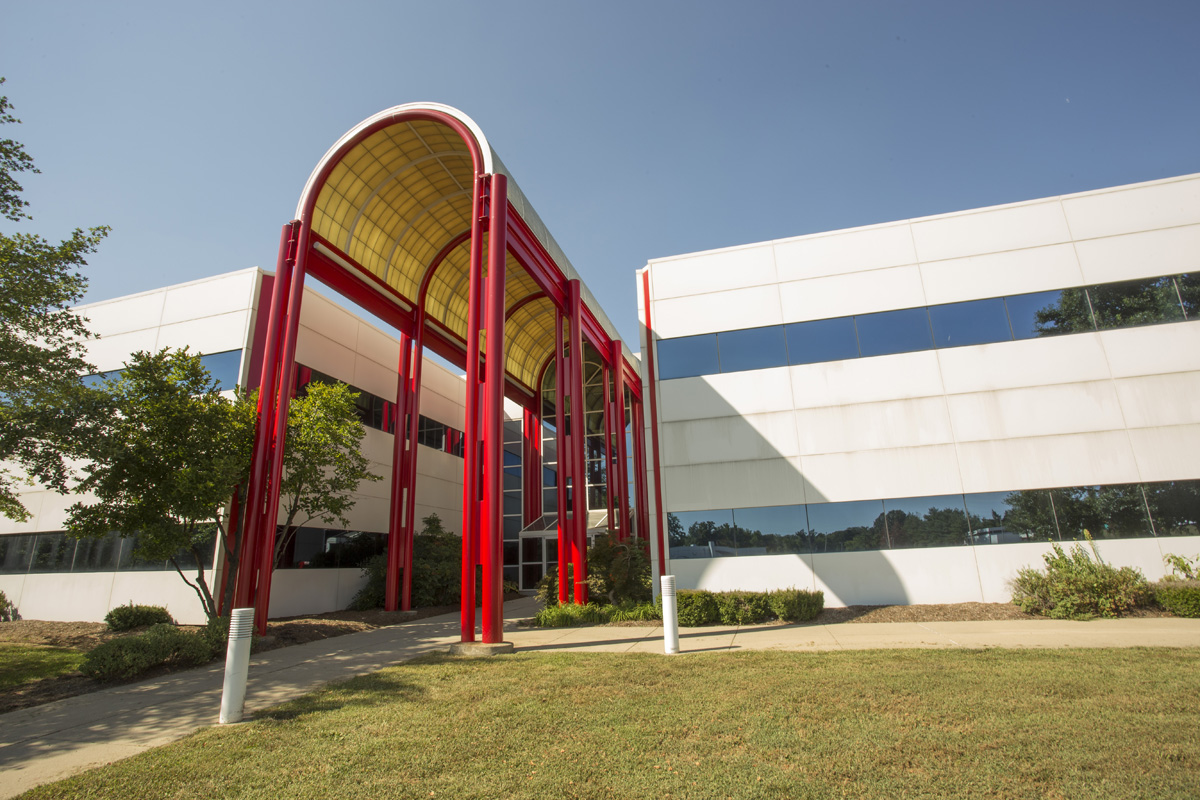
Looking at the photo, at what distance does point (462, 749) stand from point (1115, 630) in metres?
12.1

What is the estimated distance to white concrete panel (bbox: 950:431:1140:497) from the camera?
14781 mm

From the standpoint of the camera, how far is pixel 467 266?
23125 mm

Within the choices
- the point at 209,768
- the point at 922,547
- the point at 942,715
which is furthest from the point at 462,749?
the point at 922,547

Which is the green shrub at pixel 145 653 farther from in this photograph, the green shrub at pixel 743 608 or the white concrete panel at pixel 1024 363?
the white concrete panel at pixel 1024 363

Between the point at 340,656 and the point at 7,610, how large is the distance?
1541 centimetres

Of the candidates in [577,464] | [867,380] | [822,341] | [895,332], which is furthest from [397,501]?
[895,332]

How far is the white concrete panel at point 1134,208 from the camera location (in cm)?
1577

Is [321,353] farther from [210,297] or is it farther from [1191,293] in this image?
[1191,293]

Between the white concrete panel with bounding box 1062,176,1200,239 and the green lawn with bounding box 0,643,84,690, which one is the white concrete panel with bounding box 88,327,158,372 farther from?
the white concrete panel with bounding box 1062,176,1200,239

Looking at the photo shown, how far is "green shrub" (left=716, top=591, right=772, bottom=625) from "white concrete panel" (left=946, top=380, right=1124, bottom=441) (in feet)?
22.3

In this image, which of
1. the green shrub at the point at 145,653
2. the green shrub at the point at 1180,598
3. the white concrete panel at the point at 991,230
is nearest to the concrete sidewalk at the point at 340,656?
the green shrub at the point at 145,653

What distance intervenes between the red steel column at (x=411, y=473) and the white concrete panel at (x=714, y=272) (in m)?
8.83

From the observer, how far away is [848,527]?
1577cm

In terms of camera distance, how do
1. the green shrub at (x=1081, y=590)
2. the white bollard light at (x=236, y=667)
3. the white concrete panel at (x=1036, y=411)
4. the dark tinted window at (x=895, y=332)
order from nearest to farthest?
the white bollard light at (x=236, y=667) < the green shrub at (x=1081, y=590) < the white concrete panel at (x=1036, y=411) < the dark tinted window at (x=895, y=332)
